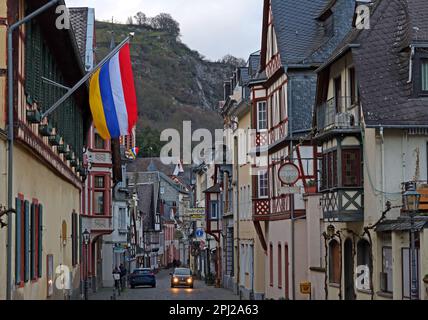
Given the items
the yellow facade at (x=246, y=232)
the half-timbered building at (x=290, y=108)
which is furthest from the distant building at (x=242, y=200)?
the half-timbered building at (x=290, y=108)

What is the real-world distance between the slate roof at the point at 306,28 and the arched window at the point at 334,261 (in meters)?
9.06

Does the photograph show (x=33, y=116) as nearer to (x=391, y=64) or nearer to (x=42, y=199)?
(x=42, y=199)

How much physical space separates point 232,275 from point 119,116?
3752 cm

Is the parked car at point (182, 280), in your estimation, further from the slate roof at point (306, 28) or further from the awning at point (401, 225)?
the awning at point (401, 225)

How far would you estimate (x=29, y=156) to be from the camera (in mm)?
23422

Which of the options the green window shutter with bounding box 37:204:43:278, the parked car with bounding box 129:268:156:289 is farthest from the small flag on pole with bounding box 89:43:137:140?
the parked car with bounding box 129:268:156:289

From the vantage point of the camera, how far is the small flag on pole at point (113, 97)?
2328 centimetres

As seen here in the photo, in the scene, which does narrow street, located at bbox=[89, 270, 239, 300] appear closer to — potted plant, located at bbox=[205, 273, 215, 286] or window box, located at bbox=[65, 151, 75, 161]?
potted plant, located at bbox=[205, 273, 215, 286]

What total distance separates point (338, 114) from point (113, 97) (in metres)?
7.96

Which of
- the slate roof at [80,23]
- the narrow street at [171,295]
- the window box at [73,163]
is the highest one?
the slate roof at [80,23]

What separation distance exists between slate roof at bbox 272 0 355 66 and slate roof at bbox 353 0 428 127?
9.04 m

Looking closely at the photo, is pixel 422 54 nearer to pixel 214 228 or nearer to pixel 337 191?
pixel 337 191

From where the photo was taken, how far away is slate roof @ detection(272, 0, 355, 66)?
38031 mm
